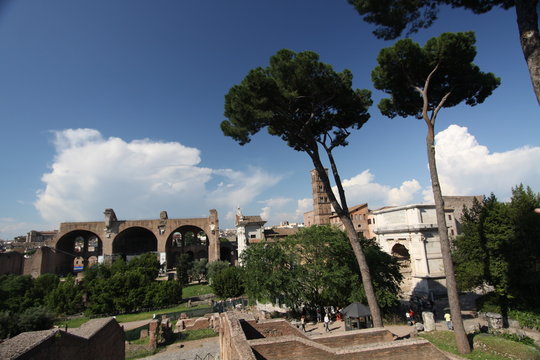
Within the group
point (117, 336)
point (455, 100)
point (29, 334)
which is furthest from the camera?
point (455, 100)

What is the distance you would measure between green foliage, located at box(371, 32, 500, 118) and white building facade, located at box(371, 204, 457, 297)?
1201 cm

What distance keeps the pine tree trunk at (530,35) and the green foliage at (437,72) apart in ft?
15.6

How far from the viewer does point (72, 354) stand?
7023mm

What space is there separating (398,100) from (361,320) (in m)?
10.0

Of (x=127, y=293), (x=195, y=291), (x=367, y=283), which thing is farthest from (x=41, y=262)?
(x=367, y=283)

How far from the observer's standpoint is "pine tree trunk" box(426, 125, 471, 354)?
29.5 ft

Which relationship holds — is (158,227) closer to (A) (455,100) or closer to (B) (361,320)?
(B) (361,320)

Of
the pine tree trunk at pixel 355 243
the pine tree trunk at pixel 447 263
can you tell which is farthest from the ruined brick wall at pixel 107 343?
the pine tree trunk at pixel 447 263

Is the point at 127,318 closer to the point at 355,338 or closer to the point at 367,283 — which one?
the point at 367,283

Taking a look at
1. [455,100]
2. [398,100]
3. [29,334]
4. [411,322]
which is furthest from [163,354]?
[455,100]

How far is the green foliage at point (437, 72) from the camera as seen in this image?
1036cm

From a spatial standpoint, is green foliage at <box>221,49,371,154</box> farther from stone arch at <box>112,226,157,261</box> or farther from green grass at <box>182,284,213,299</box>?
stone arch at <box>112,226,157,261</box>

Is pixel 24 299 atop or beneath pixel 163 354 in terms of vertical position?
atop

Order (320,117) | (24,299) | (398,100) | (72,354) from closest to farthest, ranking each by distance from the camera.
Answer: (72,354)
(398,100)
(320,117)
(24,299)
